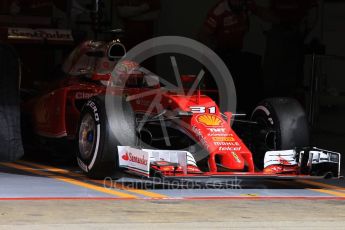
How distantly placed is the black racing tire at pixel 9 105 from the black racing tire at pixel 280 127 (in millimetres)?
2743

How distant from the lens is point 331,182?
1185 cm

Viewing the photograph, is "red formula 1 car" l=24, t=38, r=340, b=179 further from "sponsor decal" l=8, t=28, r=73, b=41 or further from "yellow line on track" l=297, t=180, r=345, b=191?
"sponsor decal" l=8, t=28, r=73, b=41

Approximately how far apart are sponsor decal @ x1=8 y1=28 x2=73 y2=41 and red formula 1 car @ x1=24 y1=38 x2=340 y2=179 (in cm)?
164

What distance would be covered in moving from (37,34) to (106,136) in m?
4.19

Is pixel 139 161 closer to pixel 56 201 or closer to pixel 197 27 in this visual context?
pixel 56 201

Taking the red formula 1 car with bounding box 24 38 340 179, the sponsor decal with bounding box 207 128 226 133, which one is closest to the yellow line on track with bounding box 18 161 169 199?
the red formula 1 car with bounding box 24 38 340 179

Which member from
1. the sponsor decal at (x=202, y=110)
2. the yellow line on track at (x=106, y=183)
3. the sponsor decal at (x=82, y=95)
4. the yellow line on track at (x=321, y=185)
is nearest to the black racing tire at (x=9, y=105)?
the yellow line on track at (x=106, y=183)

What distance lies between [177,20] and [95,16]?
210 centimetres

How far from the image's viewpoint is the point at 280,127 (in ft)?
37.6

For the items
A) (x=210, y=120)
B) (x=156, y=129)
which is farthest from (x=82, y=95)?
(x=210, y=120)

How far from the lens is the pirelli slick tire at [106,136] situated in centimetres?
1062

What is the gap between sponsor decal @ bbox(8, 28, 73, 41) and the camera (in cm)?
1432

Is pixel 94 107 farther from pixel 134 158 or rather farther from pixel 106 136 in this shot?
→ pixel 134 158

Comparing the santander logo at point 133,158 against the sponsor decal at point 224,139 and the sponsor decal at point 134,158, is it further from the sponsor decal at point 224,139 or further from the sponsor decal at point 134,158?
the sponsor decal at point 224,139
